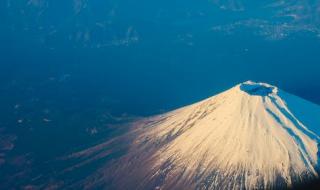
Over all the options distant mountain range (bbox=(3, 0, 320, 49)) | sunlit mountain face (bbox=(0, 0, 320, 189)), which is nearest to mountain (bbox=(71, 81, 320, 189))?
sunlit mountain face (bbox=(0, 0, 320, 189))

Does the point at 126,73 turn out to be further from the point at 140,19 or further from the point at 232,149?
the point at 232,149

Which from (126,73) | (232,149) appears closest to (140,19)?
(126,73)

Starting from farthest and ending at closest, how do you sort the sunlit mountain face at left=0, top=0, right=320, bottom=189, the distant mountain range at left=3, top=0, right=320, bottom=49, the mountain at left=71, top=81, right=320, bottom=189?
the distant mountain range at left=3, top=0, right=320, bottom=49, the sunlit mountain face at left=0, top=0, right=320, bottom=189, the mountain at left=71, top=81, right=320, bottom=189

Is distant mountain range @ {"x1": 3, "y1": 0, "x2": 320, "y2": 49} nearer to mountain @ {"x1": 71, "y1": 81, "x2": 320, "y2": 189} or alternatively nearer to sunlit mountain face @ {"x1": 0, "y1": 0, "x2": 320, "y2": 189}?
sunlit mountain face @ {"x1": 0, "y1": 0, "x2": 320, "y2": 189}

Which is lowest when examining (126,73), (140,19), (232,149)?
(232,149)

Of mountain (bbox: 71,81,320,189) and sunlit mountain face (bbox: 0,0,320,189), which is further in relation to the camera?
sunlit mountain face (bbox: 0,0,320,189)

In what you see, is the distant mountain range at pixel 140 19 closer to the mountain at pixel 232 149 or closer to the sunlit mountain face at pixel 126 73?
the sunlit mountain face at pixel 126 73
